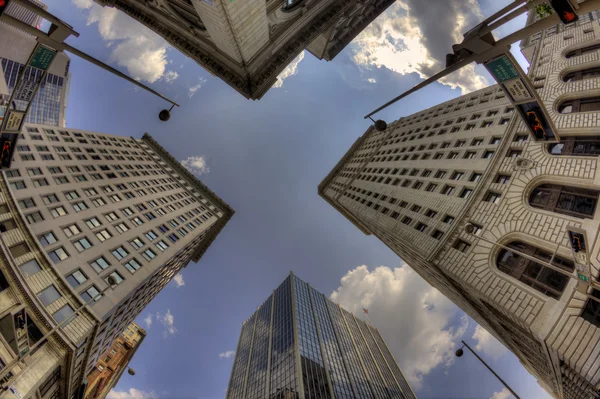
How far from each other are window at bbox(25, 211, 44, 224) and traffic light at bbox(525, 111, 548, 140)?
43.1 metres

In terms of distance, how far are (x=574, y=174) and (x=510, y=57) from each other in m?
15.7

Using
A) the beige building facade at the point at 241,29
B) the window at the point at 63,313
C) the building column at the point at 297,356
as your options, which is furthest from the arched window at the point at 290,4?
the building column at the point at 297,356

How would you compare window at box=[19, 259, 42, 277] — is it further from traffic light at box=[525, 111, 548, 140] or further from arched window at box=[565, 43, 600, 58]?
arched window at box=[565, 43, 600, 58]


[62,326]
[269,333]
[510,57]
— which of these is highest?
[510,57]

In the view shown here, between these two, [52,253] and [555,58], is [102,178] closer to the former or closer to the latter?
[52,253]

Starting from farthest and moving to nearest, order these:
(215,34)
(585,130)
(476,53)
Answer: (215,34) < (585,130) < (476,53)

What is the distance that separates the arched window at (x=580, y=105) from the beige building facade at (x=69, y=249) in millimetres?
46583

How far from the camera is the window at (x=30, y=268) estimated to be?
24.7 meters

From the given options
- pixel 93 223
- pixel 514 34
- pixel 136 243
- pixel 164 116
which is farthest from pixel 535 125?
pixel 93 223

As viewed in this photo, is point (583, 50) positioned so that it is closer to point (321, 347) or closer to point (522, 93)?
point (522, 93)

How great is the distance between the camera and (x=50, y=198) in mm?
34469

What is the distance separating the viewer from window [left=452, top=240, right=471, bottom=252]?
2370cm

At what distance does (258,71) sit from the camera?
35062 millimetres

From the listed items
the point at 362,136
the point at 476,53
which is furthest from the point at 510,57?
the point at 362,136
